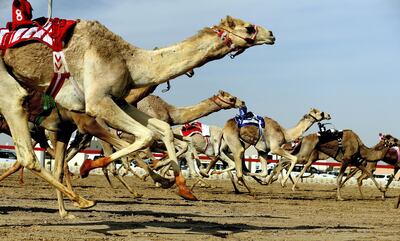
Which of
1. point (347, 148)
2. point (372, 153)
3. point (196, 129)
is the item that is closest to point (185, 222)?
point (347, 148)

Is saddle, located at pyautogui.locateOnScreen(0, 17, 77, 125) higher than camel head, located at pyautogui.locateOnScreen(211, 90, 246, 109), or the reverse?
saddle, located at pyautogui.locateOnScreen(0, 17, 77, 125)

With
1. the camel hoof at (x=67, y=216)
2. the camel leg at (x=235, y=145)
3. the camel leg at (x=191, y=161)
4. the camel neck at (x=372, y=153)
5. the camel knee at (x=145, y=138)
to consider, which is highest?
the camel knee at (x=145, y=138)

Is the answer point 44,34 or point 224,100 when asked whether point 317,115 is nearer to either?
point 224,100

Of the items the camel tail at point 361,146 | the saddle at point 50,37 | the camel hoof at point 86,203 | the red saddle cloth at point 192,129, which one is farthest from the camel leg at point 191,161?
the camel hoof at point 86,203

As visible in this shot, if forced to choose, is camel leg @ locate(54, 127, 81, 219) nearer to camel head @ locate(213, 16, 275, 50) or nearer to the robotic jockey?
the robotic jockey

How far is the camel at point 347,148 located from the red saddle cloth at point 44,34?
1411 cm

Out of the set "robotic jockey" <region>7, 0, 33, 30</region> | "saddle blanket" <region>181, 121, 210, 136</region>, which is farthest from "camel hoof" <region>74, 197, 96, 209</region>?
"saddle blanket" <region>181, 121, 210, 136</region>

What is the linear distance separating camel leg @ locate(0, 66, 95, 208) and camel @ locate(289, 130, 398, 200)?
1435 centimetres

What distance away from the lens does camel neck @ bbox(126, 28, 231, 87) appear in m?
10.1

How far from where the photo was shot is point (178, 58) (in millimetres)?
10188

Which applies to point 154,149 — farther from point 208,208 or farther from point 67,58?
point 67,58

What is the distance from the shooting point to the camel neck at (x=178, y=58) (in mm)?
10133

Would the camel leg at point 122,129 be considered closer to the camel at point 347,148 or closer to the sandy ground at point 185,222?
the sandy ground at point 185,222

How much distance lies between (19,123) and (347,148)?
16.0m
